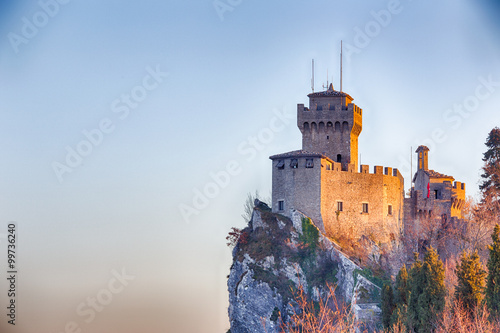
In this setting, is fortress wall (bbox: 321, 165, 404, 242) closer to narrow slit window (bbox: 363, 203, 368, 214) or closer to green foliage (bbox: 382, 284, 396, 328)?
narrow slit window (bbox: 363, 203, 368, 214)

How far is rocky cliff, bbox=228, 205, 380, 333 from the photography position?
60156 mm

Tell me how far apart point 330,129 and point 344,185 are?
6.92m

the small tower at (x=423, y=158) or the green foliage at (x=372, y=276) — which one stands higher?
the small tower at (x=423, y=158)

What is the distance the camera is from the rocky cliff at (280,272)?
197ft

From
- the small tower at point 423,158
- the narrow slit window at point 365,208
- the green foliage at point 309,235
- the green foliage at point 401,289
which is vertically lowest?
the green foliage at point 401,289

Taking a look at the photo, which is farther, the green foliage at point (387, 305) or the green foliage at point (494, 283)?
the green foliage at point (387, 305)

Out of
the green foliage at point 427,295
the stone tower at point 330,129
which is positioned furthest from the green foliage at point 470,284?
the stone tower at point 330,129

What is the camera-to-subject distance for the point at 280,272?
62688 millimetres

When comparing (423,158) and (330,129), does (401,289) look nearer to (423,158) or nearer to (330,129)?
(330,129)

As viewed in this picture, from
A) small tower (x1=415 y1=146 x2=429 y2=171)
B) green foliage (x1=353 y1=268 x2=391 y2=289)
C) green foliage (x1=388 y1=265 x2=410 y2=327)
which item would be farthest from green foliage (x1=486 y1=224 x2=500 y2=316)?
small tower (x1=415 y1=146 x2=429 y2=171)

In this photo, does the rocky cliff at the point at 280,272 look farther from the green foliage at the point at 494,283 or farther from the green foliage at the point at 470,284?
the green foliage at the point at 494,283

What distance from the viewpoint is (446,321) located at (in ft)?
131

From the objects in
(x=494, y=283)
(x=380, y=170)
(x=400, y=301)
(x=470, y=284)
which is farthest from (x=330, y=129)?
(x=494, y=283)

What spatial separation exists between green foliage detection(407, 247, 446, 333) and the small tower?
101 ft
